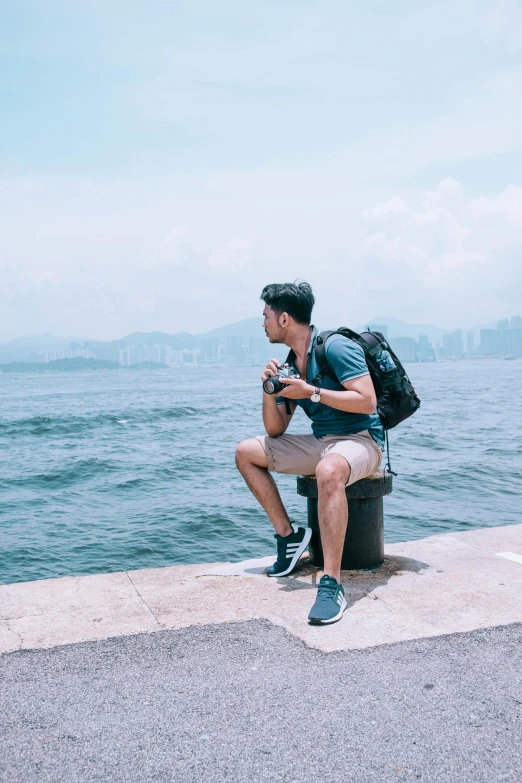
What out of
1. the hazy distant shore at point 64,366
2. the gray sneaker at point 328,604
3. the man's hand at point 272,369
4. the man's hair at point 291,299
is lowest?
the hazy distant shore at point 64,366

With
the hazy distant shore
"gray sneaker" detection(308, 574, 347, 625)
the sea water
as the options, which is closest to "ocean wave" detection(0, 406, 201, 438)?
the sea water

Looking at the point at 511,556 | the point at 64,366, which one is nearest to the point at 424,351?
the point at 64,366

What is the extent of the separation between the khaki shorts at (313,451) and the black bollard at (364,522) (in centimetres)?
9

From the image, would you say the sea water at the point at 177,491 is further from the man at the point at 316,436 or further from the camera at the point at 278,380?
the camera at the point at 278,380

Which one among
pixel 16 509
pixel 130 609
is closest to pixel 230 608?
pixel 130 609

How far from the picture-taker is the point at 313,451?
4484 mm

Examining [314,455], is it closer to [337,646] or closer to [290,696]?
[337,646]

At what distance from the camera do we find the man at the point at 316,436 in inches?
157

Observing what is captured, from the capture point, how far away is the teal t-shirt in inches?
162

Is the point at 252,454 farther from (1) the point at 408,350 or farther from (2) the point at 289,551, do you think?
(1) the point at 408,350

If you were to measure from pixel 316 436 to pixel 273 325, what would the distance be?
2.44 feet

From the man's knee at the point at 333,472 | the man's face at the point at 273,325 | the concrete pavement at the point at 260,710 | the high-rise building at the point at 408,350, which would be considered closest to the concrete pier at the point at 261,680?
the concrete pavement at the point at 260,710

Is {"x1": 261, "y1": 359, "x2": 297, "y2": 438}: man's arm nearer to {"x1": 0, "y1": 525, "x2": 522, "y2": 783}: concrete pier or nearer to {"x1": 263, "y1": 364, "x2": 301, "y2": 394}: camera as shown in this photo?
{"x1": 263, "y1": 364, "x2": 301, "y2": 394}: camera

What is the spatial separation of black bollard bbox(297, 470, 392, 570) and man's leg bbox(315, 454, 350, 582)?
1.23 feet
